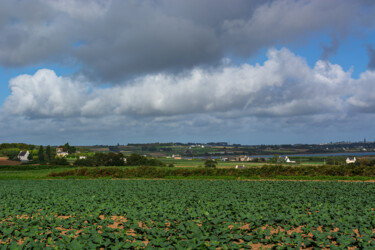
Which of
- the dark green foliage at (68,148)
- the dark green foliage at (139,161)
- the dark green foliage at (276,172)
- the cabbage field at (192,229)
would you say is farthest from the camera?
the dark green foliage at (68,148)

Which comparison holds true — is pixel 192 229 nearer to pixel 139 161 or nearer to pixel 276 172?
pixel 276 172

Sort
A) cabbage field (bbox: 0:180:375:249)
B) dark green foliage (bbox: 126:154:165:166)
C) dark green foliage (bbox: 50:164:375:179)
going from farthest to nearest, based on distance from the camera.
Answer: dark green foliage (bbox: 126:154:165:166), dark green foliage (bbox: 50:164:375:179), cabbage field (bbox: 0:180:375:249)

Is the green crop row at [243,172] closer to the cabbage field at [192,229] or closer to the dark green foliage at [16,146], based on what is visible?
the cabbage field at [192,229]

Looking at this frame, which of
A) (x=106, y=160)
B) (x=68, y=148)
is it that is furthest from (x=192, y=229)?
(x=68, y=148)

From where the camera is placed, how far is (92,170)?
6275 centimetres

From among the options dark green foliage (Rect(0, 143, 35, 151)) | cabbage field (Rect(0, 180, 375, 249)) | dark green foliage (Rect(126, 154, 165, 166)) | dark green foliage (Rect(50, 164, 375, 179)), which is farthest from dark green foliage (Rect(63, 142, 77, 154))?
cabbage field (Rect(0, 180, 375, 249))

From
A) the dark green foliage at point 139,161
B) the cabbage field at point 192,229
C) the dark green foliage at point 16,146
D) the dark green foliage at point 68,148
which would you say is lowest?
the dark green foliage at point 139,161

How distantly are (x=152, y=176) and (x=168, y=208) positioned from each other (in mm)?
38270

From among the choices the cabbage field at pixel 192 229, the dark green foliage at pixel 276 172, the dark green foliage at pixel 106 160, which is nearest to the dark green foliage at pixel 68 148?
the dark green foliage at pixel 106 160

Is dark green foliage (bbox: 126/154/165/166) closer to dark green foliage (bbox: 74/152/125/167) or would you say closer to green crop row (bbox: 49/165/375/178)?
dark green foliage (bbox: 74/152/125/167)

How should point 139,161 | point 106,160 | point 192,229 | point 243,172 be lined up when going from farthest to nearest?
point 139,161 < point 106,160 < point 243,172 < point 192,229

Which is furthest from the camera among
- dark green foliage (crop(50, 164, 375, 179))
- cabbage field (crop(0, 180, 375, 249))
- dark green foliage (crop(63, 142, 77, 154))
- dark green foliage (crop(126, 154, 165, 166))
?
dark green foliage (crop(63, 142, 77, 154))

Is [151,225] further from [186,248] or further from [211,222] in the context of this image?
[186,248]

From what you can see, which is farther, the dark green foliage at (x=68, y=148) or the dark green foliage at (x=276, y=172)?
the dark green foliage at (x=68, y=148)
